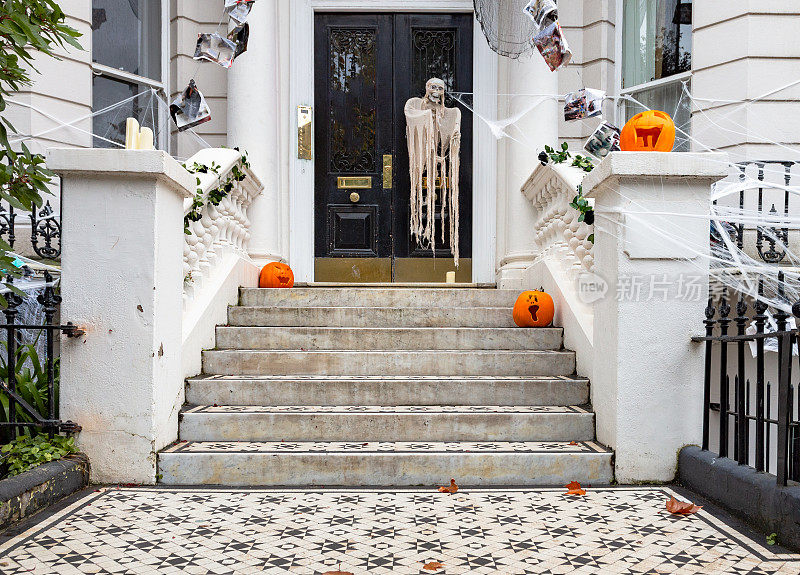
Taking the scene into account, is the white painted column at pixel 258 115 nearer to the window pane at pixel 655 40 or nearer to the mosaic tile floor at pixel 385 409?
the mosaic tile floor at pixel 385 409

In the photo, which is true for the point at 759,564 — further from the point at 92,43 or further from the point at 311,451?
the point at 92,43

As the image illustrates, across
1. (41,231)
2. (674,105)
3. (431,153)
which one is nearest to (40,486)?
(41,231)

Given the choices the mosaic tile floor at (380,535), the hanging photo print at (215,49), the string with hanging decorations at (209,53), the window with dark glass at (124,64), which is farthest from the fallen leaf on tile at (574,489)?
the window with dark glass at (124,64)

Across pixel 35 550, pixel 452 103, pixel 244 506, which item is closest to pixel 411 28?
pixel 452 103

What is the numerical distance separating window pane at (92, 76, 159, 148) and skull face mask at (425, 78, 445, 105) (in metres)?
3.01

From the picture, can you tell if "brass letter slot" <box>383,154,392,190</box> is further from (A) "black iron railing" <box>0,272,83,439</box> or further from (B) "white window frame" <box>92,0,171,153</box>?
(A) "black iron railing" <box>0,272,83,439</box>

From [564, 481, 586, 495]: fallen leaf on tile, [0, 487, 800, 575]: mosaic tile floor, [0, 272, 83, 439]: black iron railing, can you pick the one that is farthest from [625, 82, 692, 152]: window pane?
[0, 272, 83, 439]: black iron railing

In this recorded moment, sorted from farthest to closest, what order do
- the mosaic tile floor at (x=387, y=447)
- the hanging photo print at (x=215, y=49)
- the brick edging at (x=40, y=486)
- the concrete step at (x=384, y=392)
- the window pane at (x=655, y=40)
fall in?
the window pane at (x=655, y=40), the hanging photo print at (x=215, y=49), the concrete step at (x=384, y=392), the mosaic tile floor at (x=387, y=447), the brick edging at (x=40, y=486)

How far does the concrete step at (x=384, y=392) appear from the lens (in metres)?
4.21

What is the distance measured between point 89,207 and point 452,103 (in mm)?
4648

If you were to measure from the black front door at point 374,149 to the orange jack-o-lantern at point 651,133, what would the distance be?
3381 mm

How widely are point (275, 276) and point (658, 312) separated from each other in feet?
12.2

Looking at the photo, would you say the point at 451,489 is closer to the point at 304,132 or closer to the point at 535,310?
the point at 535,310

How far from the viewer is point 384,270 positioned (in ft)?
23.6
